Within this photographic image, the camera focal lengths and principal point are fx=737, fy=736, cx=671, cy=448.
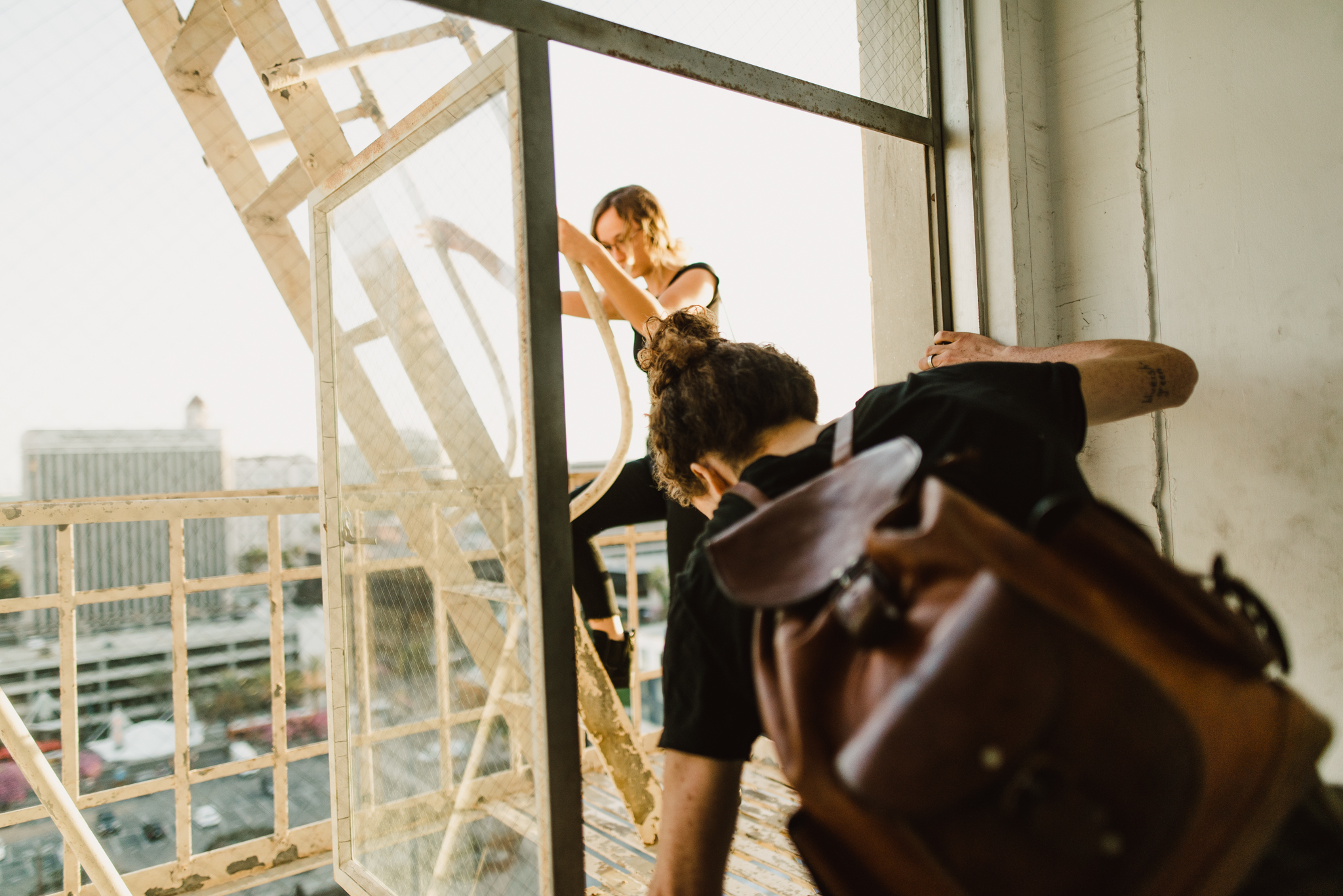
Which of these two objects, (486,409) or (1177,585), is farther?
(486,409)

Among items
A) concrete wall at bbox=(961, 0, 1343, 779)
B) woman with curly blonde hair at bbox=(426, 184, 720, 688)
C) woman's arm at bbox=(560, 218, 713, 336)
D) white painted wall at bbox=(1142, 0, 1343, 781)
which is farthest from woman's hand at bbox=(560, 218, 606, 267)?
white painted wall at bbox=(1142, 0, 1343, 781)

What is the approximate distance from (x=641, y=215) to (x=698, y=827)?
1603mm

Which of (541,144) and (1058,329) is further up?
(541,144)

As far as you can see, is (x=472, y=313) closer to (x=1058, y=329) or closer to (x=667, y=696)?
(x=667, y=696)

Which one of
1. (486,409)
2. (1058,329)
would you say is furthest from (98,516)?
(1058,329)

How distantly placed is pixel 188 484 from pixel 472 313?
126 centimetres

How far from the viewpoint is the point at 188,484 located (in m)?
2.07

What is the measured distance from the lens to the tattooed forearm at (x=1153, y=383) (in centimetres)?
128

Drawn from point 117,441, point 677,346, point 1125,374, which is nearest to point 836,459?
point 677,346

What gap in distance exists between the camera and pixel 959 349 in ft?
5.55

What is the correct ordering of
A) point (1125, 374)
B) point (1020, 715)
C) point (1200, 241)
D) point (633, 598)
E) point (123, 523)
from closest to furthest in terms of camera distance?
point (1020, 715)
point (1125, 374)
point (1200, 241)
point (123, 523)
point (633, 598)

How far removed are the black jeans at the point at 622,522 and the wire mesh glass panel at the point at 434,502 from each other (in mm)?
530

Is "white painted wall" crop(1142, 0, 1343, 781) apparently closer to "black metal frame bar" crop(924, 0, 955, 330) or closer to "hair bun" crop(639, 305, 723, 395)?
"black metal frame bar" crop(924, 0, 955, 330)

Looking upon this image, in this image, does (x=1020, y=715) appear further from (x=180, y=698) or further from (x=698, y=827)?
(x=180, y=698)
